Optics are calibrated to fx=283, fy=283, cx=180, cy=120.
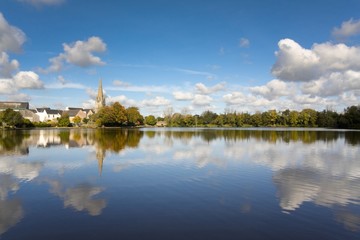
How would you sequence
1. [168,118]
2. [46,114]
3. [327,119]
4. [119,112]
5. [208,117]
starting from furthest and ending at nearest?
[168,118] < [208,117] < [46,114] < [327,119] < [119,112]

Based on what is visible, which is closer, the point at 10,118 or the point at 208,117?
the point at 10,118

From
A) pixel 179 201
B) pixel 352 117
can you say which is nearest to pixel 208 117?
pixel 352 117

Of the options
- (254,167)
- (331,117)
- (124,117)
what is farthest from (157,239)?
(331,117)

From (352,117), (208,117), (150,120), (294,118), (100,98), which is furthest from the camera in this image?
(208,117)

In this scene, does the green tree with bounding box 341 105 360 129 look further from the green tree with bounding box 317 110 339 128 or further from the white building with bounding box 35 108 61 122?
the white building with bounding box 35 108 61 122

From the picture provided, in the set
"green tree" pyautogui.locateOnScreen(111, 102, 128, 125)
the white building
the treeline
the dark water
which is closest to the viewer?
the dark water

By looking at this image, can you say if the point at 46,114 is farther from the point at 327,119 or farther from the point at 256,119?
the point at 327,119

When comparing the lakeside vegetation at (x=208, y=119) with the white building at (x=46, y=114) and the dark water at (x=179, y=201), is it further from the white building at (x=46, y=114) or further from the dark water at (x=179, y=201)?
the dark water at (x=179, y=201)

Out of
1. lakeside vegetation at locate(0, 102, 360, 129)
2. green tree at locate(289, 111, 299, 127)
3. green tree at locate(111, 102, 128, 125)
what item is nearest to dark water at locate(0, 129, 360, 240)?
lakeside vegetation at locate(0, 102, 360, 129)

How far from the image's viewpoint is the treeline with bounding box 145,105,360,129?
12573 cm

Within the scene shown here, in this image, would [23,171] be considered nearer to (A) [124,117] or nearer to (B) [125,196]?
(B) [125,196]

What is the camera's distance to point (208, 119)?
165875mm

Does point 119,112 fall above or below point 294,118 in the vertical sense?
above

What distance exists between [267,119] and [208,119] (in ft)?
113
